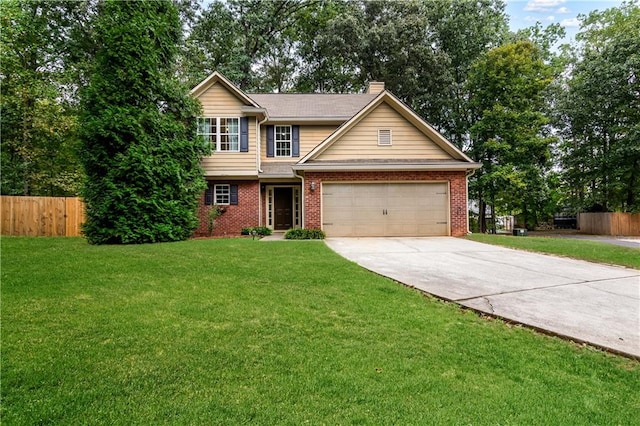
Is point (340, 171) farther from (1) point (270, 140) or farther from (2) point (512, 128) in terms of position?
(2) point (512, 128)

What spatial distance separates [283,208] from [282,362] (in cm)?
1296

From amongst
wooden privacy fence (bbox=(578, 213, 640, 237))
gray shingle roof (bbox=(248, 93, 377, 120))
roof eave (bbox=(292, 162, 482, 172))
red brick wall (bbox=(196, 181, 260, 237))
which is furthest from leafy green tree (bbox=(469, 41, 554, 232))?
red brick wall (bbox=(196, 181, 260, 237))

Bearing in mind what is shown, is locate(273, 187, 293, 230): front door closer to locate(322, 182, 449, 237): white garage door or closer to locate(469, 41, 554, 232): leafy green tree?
locate(322, 182, 449, 237): white garage door

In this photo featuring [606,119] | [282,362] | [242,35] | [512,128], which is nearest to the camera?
[282,362]

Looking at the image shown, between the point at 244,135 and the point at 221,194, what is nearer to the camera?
the point at 244,135

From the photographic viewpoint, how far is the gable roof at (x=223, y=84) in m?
14.0

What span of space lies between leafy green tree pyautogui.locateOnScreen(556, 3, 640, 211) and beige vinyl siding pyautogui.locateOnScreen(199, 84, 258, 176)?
19768mm

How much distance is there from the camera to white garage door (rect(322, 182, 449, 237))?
12828 mm

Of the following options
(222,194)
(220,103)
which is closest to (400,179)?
(222,194)

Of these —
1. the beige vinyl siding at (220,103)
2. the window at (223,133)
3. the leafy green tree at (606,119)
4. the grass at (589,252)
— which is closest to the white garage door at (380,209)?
the grass at (589,252)

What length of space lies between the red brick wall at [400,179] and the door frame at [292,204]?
2.60m

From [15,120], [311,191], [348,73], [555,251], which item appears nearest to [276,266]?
[311,191]

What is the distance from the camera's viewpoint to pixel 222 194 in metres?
14.5

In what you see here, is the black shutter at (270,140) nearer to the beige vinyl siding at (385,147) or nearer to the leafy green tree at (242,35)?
the beige vinyl siding at (385,147)
